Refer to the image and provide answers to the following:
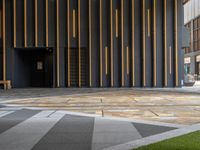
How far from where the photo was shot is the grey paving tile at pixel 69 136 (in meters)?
→ 6.81

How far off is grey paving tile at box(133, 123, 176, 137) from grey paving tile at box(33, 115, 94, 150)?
3.85 feet

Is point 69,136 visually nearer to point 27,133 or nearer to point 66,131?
point 66,131

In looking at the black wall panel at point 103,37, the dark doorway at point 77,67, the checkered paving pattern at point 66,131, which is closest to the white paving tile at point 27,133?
the checkered paving pattern at point 66,131

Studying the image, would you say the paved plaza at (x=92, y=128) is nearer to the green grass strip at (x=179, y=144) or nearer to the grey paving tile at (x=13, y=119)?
the grey paving tile at (x=13, y=119)

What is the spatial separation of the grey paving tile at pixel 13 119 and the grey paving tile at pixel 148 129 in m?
3.31

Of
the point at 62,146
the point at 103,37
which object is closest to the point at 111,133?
the point at 62,146

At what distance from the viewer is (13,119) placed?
10.8 meters

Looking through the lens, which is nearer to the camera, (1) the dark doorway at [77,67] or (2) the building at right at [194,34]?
(1) the dark doorway at [77,67]

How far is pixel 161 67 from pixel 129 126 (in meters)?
19.9

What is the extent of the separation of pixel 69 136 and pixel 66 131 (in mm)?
692

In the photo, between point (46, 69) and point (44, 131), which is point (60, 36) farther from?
point (44, 131)

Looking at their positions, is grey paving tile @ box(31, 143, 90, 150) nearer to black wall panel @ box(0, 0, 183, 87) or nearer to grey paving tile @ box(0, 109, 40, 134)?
grey paving tile @ box(0, 109, 40, 134)

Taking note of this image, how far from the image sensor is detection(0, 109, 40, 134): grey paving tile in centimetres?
940

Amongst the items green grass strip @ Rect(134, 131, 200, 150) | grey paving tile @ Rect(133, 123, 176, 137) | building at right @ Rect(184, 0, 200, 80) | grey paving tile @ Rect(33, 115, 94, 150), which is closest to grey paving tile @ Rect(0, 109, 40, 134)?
grey paving tile @ Rect(33, 115, 94, 150)
